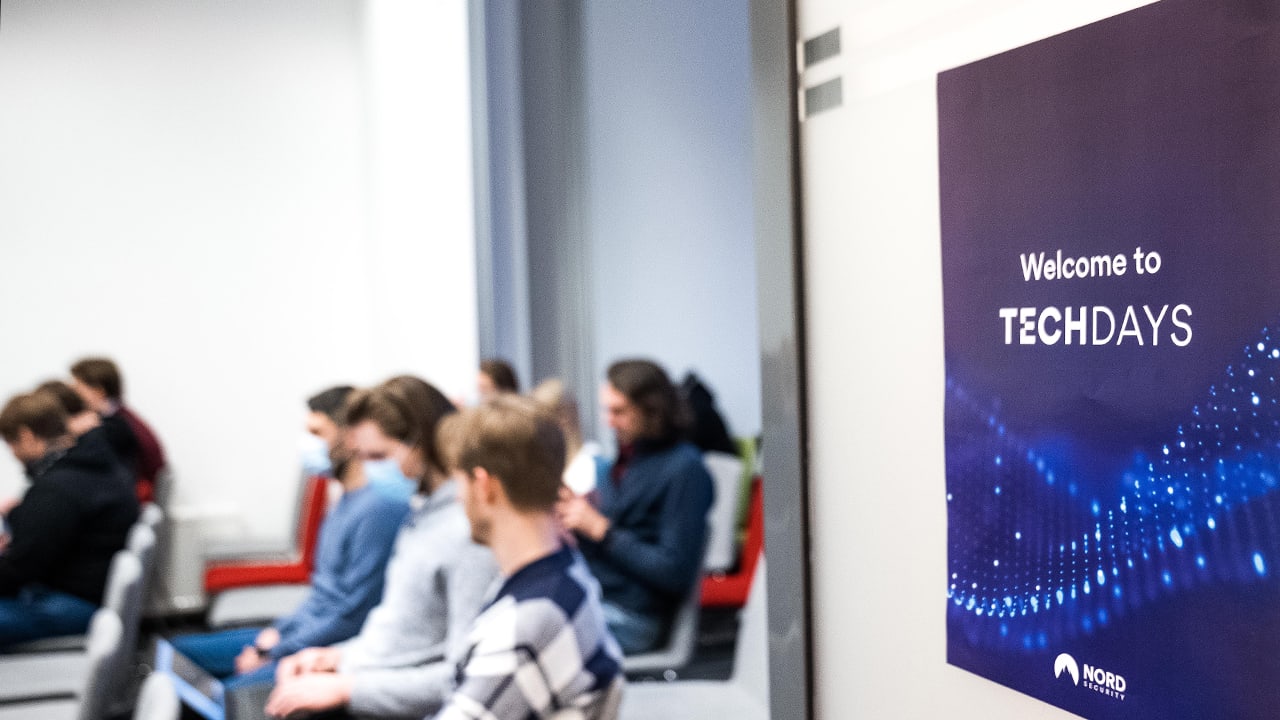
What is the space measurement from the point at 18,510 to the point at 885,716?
3690 millimetres

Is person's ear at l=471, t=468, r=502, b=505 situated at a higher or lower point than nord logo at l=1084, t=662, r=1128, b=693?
higher

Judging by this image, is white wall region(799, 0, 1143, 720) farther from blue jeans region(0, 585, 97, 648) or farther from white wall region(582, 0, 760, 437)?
white wall region(582, 0, 760, 437)

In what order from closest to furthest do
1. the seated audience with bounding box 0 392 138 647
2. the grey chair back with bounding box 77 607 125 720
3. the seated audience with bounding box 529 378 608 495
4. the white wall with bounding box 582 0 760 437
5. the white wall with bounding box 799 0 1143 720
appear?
the white wall with bounding box 799 0 1143 720
the grey chair back with bounding box 77 607 125 720
the seated audience with bounding box 529 378 608 495
the seated audience with bounding box 0 392 138 647
the white wall with bounding box 582 0 760 437

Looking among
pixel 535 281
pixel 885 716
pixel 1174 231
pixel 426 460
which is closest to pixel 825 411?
pixel 885 716

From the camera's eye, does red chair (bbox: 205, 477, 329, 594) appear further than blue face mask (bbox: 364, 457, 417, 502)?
Yes

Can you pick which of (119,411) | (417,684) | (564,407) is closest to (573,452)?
(564,407)

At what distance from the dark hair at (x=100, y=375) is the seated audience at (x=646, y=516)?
3454mm

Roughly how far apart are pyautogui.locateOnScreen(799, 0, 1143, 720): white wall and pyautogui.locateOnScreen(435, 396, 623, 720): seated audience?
0.38m

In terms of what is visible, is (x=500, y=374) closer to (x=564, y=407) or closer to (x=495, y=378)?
(x=495, y=378)

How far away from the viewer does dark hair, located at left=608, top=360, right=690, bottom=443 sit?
138 inches

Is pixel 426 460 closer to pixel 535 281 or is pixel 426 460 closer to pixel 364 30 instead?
pixel 535 281

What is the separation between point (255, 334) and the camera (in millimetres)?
6926

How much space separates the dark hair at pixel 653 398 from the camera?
351 centimetres

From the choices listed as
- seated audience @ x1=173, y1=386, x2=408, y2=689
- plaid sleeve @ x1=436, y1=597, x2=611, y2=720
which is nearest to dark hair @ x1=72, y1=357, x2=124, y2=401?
seated audience @ x1=173, y1=386, x2=408, y2=689
